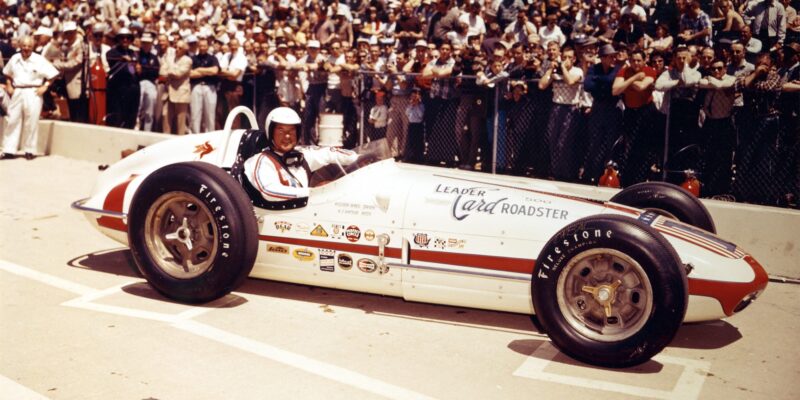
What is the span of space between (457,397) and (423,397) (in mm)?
193

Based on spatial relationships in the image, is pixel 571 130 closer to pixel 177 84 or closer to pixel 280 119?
pixel 280 119

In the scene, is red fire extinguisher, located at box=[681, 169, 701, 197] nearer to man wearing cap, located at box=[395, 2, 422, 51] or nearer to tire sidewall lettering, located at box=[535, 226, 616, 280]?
tire sidewall lettering, located at box=[535, 226, 616, 280]

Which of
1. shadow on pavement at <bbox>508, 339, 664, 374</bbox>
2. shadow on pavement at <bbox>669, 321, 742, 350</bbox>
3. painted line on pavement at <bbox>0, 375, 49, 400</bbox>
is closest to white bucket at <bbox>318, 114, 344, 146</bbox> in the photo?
shadow on pavement at <bbox>508, 339, 664, 374</bbox>

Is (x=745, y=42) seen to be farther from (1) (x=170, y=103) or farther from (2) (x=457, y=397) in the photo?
(1) (x=170, y=103)

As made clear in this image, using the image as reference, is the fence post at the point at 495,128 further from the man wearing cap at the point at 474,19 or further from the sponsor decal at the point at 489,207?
the sponsor decal at the point at 489,207

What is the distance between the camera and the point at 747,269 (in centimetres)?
565

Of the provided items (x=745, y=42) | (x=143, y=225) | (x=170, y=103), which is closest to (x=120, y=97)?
(x=170, y=103)

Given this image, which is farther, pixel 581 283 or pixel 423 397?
pixel 581 283

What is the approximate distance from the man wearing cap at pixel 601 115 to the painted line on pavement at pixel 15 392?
672 centimetres

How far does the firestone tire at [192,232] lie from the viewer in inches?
240

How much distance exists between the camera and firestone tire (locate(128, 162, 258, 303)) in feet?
20.0

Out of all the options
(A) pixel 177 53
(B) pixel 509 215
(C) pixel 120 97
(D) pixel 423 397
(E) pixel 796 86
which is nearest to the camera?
(D) pixel 423 397

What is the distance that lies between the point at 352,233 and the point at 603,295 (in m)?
1.86

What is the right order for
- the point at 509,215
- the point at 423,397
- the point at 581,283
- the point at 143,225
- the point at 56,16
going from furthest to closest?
the point at 56,16 → the point at 143,225 → the point at 509,215 → the point at 581,283 → the point at 423,397
